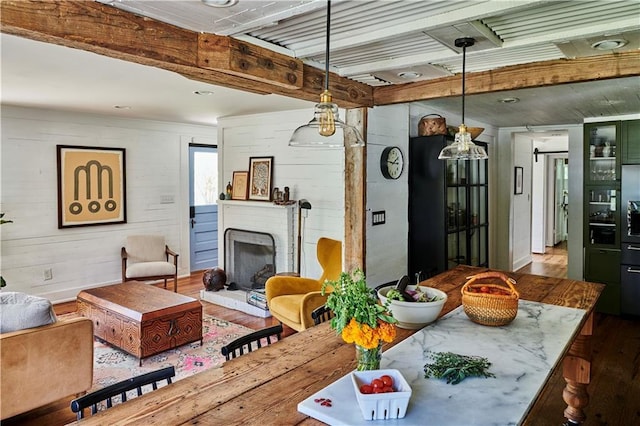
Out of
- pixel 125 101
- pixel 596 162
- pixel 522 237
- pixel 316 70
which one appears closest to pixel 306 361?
pixel 316 70

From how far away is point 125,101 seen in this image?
15.7ft

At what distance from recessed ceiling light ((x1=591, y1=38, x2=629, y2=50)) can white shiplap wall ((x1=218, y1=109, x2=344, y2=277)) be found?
251 centimetres

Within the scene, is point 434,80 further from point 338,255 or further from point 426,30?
point 338,255

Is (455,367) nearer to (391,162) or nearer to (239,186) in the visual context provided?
(391,162)

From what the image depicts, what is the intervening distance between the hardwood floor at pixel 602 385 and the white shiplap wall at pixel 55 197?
59 cm

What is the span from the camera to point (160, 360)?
3760mm

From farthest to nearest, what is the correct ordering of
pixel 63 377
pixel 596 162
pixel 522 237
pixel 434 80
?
pixel 522 237
pixel 596 162
pixel 434 80
pixel 63 377

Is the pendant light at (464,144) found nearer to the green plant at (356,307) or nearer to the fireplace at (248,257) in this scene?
the green plant at (356,307)

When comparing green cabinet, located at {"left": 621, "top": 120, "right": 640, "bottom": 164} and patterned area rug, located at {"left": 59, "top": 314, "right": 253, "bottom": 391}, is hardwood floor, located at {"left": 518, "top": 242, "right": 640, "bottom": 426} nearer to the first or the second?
green cabinet, located at {"left": 621, "top": 120, "right": 640, "bottom": 164}

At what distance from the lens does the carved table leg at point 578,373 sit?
2.60 metres

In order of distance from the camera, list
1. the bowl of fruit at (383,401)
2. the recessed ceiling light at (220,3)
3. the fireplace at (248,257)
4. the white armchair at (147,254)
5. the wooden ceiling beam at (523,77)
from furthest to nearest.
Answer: the white armchair at (147,254) → the fireplace at (248,257) → the wooden ceiling beam at (523,77) → the recessed ceiling light at (220,3) → the bowl of fruit at (383,401)

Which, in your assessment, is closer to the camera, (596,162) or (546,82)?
(546,82)

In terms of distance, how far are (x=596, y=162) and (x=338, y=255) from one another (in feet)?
10.6

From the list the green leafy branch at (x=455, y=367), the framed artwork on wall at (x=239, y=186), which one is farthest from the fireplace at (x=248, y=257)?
the green leafy branch at (x=455, y=367)
